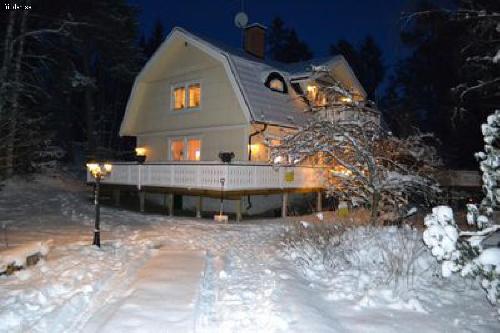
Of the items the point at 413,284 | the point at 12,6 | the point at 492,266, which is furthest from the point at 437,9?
the point at 12,6

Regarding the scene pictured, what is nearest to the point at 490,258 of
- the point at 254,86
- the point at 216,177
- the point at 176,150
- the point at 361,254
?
the point at 361,254

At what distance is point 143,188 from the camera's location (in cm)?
1436

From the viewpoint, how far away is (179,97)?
18.7 meters

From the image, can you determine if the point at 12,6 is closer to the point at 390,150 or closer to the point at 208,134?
the point at 208,134

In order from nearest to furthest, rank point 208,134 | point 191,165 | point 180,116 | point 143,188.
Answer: point 191,165 → point 143,188 → point 208,134 → point 180,116

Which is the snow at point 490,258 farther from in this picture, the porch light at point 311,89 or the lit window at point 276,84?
the porch light at point 311,89

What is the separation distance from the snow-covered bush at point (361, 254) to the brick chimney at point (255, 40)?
14.3 metres

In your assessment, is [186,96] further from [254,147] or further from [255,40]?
[255,40]

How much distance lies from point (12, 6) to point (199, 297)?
18.7 meters

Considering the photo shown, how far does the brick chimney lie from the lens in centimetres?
2067

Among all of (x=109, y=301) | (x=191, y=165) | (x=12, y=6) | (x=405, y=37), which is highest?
(x=12, y=6)

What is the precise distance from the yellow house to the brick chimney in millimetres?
50

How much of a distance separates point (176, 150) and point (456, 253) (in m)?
15.9

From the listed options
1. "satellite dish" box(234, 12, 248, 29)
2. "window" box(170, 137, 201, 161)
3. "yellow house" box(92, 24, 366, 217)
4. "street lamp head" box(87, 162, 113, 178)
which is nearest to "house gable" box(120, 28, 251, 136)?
"yellow house" box(92, 24, 366, 217)
